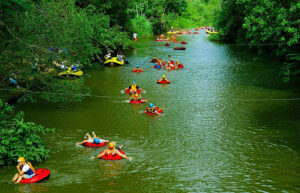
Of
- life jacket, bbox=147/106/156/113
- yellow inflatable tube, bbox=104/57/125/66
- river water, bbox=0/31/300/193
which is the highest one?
yellow inflatable tube, bbox=104/57/125/66

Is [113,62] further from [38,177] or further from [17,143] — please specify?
[38,177]

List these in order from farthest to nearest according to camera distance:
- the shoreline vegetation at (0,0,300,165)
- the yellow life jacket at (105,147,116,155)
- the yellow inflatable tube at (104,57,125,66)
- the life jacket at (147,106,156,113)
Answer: the yellow inflatable tube at (104,57,125,66)
the life jacket at (147,106,156,113)
the shoreline vegetation at (0,0,300,165)
the yellow life jacket at (105,147,116,155)

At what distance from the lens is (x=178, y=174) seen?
530 inches

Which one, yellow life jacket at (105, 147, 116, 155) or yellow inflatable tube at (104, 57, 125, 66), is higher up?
yellow inflatable tube at (104, 57, 125, 66)

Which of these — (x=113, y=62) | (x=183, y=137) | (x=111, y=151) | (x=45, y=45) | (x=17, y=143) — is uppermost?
(x=45, y=45)

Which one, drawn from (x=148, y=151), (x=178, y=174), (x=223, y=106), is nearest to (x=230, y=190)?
(x=178, y=174)

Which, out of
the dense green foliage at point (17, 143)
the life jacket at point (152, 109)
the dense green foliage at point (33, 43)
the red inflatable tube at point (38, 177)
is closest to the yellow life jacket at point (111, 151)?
the dense green foliage at point (17, 143)

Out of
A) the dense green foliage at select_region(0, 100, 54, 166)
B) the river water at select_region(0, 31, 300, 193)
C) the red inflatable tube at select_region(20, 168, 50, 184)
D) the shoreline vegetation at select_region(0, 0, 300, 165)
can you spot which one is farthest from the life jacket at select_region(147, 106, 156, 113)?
the red inflatable tube at select_region(20, 168, 50, 184)

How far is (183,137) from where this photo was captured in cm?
1714

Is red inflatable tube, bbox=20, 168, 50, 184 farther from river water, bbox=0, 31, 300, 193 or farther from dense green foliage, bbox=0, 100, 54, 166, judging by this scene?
dense green foliage, bbox=0, 100, 54, 166

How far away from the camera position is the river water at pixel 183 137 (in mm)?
12867

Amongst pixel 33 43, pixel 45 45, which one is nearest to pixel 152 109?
pixel 45 45

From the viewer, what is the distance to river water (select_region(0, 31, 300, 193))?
12.9 m

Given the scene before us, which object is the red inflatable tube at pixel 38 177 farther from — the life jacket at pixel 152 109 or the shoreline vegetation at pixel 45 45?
the life jacket at pixel 152 109
